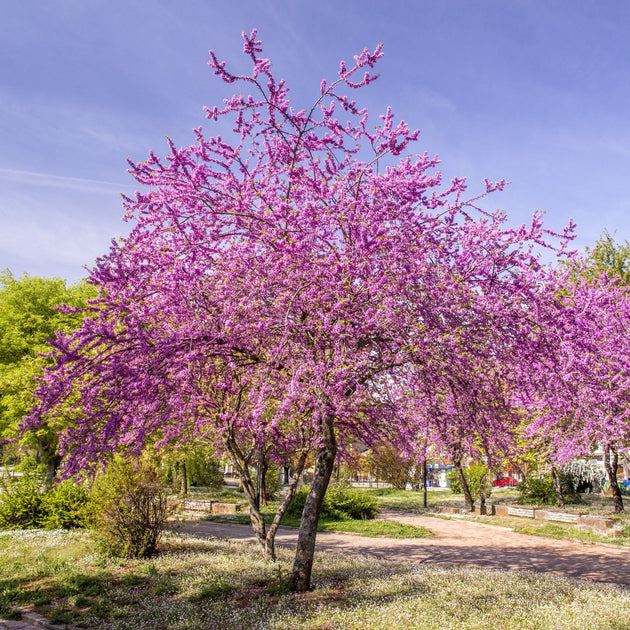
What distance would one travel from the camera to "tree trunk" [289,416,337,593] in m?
8.38

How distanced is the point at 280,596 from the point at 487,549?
10416mm

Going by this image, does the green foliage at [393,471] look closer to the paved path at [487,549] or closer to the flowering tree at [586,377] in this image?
the paved path at [487,549]

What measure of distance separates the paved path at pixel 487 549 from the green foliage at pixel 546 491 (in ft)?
33.9

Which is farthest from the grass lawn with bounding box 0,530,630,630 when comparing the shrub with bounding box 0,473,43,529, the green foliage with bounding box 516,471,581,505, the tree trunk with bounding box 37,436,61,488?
the green foliage with bounding box 516,471,581,505

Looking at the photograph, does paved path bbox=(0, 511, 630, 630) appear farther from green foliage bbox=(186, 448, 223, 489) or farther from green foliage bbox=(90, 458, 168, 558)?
green foliage bbox=(186, 448, 223, 489)

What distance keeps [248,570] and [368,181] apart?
781cm

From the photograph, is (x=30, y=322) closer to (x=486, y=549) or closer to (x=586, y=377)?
(x=486, y=549)

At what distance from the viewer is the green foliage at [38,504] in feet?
53.1

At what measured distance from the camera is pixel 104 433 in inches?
264

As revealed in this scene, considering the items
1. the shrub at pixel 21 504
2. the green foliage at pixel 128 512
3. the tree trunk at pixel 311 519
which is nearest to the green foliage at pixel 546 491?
the green foliage at pixel 128 512

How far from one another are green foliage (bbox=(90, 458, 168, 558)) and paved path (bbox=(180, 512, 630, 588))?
3568 mm

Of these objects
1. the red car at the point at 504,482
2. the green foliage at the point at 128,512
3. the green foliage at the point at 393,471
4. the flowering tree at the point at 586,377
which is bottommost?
the red car at the point at 504,482

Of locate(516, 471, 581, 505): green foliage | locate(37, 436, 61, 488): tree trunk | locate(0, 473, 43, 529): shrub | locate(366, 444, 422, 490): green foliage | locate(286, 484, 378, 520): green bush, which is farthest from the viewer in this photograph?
locate(366, 444, 422, 490): green foliage

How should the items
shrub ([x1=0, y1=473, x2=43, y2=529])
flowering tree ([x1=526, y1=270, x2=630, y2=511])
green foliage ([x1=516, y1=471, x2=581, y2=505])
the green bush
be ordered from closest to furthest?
flowering tree ([x1=526, y1=270, x2=630, y2=511]) < shrub ([x1=0, y1=473, x2=43, y2=529]) < the green bush < green foliage ([x1=516, y1=471, x2=581, y2=505])
